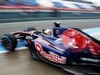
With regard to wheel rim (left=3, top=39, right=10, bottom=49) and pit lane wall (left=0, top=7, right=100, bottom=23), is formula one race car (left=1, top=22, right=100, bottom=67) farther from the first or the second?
pit lane wall (left=0, top=7, right=100, bottom=23)

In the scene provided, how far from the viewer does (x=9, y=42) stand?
17.2 ft

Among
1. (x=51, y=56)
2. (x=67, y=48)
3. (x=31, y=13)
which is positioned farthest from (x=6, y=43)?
(x=31, y=13)

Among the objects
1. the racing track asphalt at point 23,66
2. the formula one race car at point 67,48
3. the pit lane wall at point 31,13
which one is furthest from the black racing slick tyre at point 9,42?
the pit lane wall at point 31,13

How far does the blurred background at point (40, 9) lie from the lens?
11.0 m

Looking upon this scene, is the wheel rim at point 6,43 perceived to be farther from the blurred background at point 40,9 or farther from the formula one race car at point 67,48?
the blurred background at point 40,9

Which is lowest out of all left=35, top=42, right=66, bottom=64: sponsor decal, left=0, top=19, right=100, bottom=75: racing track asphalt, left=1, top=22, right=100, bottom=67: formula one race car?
left=0, top=19, right=100, bottom=75: racing track asphalt

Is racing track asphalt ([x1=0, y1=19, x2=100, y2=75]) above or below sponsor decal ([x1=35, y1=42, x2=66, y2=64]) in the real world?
below

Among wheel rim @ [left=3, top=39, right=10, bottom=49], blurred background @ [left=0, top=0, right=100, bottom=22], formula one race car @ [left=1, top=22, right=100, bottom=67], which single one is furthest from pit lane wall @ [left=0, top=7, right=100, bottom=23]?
formula one race car @ [left=1, top=22, right=100, bottom=67]

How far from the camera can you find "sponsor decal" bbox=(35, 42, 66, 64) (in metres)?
3.84

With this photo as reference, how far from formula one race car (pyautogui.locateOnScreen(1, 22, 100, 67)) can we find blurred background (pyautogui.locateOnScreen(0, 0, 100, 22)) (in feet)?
19.2

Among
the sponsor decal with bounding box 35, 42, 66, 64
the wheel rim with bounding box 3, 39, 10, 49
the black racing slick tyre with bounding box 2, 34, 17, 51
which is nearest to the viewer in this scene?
the sponsor decal with bounding box 35, 42, 66, 64

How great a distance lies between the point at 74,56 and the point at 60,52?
378mm

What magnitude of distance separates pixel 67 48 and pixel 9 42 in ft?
6.49

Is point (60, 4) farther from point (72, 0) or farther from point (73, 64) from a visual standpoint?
point (73, 64)
